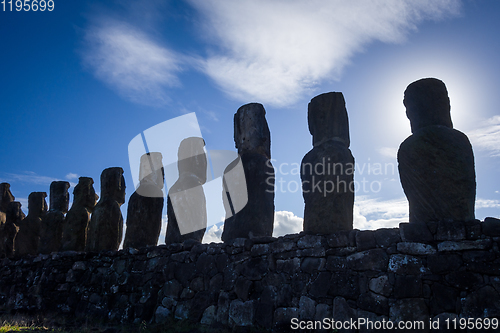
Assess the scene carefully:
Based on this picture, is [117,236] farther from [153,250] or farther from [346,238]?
[346,238]

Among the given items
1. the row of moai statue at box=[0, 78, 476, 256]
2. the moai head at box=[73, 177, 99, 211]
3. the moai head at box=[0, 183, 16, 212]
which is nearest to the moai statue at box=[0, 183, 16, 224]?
the moai head at box=[0, 183, 16, 212]

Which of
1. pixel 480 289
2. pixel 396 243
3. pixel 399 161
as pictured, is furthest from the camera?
pixel 399 161

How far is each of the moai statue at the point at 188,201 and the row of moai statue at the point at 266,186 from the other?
22 mm

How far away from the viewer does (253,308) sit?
652cm

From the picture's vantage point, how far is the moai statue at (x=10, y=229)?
1400 centimetres

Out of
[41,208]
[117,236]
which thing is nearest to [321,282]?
[117,236]

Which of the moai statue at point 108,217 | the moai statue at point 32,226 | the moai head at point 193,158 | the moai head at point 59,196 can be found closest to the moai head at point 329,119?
the moai head at point 193,158

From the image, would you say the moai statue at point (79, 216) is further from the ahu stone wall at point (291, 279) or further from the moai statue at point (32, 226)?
the moai statue at point (32, 226)

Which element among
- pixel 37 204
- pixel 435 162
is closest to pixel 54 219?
pixel 37 204

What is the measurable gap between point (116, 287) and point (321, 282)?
4949 mm

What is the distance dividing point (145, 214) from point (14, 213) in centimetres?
799

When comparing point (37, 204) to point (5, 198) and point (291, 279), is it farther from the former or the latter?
point (291, 279)

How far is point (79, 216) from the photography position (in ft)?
36.0

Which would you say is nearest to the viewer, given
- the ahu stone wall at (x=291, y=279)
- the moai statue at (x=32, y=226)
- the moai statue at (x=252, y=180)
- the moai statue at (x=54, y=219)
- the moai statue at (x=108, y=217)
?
the ahu stone wall at (x=291, y=279)
